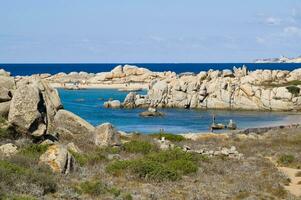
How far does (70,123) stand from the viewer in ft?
116

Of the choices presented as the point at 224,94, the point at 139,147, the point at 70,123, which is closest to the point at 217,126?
the point at 224,94

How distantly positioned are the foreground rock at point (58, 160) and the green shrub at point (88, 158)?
194 cm

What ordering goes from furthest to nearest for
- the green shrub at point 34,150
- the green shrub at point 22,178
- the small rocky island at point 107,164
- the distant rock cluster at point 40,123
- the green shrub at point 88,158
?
1. the green shrub at point 88,158
2. the green shrub at point 34,150
3. the distant rock cluster at point 40,123
4. the small rocky island at point 107,164
5. the green shrub at point 22,178

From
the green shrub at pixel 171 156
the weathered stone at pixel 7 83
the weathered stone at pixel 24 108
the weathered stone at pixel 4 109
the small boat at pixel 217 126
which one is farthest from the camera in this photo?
the small boat at pixel 217 126

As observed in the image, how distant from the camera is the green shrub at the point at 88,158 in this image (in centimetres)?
2401

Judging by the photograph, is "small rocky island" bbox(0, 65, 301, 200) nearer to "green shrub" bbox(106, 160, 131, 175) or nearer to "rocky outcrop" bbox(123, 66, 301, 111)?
"green shrub" bbox(106, 160, 131, 175)

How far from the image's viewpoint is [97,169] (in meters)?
23.0

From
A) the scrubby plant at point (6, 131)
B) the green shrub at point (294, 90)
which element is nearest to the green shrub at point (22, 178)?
the scrubby plant at point (6, 131)

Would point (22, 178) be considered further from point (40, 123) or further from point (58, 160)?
point (40, 123)

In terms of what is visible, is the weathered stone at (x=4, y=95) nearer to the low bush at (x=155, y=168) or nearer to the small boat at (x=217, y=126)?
the low bush at (x=155, y=168)

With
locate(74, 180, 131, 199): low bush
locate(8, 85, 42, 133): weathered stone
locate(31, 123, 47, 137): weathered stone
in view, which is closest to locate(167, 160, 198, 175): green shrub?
locate(74, 180, 131, 199): low bush

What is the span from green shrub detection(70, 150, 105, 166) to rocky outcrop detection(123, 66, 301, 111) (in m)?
72.4

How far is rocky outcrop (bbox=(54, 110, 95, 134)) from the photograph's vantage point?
34000mm

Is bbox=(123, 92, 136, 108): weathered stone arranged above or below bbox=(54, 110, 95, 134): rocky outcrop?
below
